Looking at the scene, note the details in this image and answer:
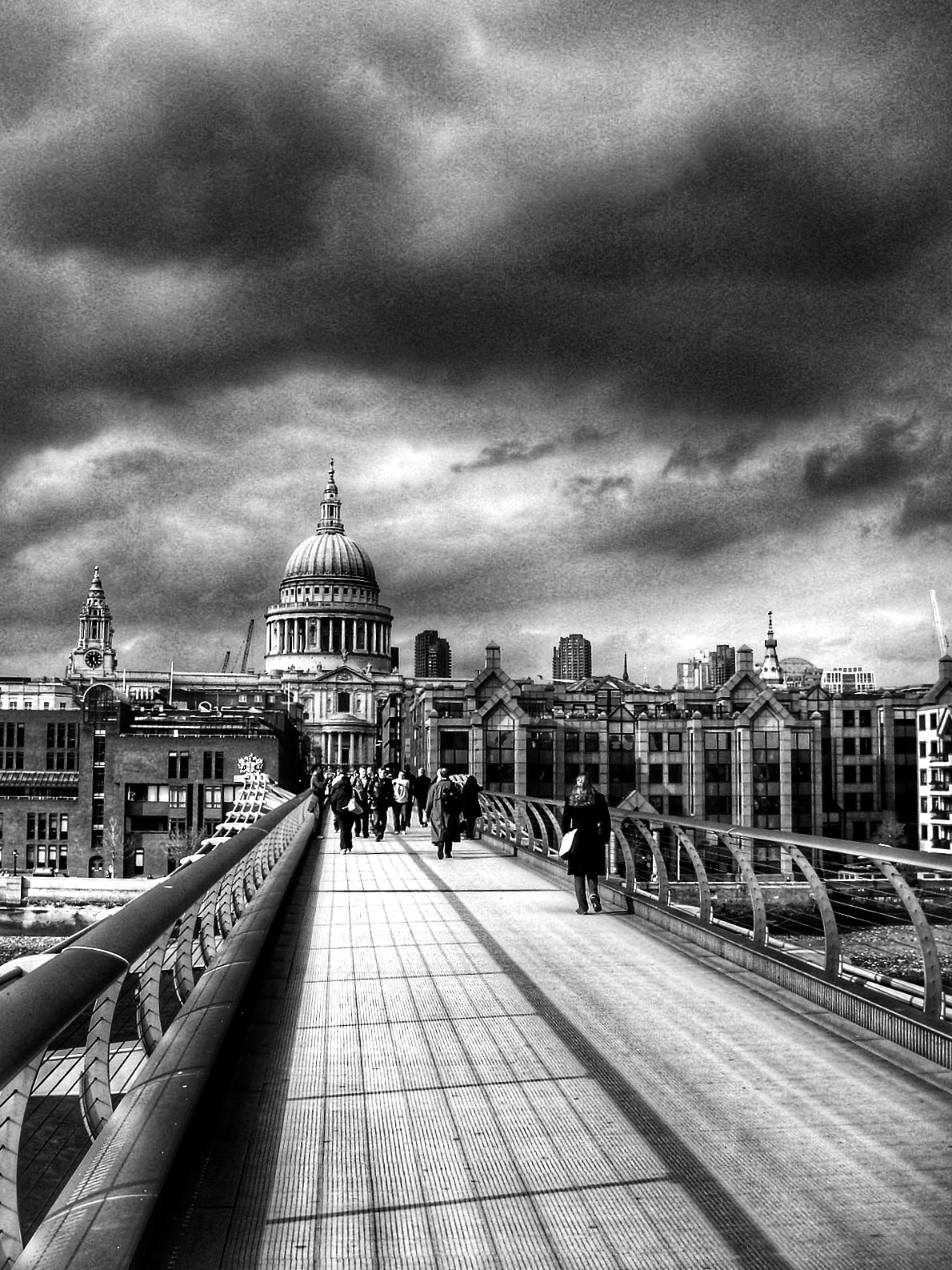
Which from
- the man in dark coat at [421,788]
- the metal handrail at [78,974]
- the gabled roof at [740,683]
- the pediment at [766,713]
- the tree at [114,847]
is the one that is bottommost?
the tree at [114,847]

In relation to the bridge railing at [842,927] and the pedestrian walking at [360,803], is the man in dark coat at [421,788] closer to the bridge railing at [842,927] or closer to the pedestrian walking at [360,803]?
the pedestrian walking at [360,803]

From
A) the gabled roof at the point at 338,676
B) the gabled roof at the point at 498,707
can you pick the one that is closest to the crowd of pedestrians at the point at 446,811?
the gabled roof at the point at 498,707

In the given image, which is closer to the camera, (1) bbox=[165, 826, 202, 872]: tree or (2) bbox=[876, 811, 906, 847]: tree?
(1) bbox=[165, 826, 202, 872]: tree

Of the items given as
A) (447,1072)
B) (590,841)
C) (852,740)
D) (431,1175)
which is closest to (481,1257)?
(431,1175)

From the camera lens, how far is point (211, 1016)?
292 inches

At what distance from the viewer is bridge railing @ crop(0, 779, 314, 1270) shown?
11.3 ft

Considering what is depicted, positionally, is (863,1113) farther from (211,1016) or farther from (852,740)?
(852,740)

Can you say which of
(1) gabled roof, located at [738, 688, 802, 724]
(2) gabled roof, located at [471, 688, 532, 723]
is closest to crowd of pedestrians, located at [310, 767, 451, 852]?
(2) gabled roof, located at [471, 688, 532, 723]

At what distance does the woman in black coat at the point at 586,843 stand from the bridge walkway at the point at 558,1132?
385cm

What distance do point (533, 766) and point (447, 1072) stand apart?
77204mm

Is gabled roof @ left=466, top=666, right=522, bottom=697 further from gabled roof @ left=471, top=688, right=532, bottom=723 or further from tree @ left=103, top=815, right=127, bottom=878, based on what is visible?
tree @ left=103, top=815, right=127, bottom=878

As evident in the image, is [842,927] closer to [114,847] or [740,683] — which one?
[114,847]

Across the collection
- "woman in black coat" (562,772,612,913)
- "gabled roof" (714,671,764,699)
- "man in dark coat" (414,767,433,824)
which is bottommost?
"man in dark coat" (414,767,433,824)

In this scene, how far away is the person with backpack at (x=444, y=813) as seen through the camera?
23641 mm
